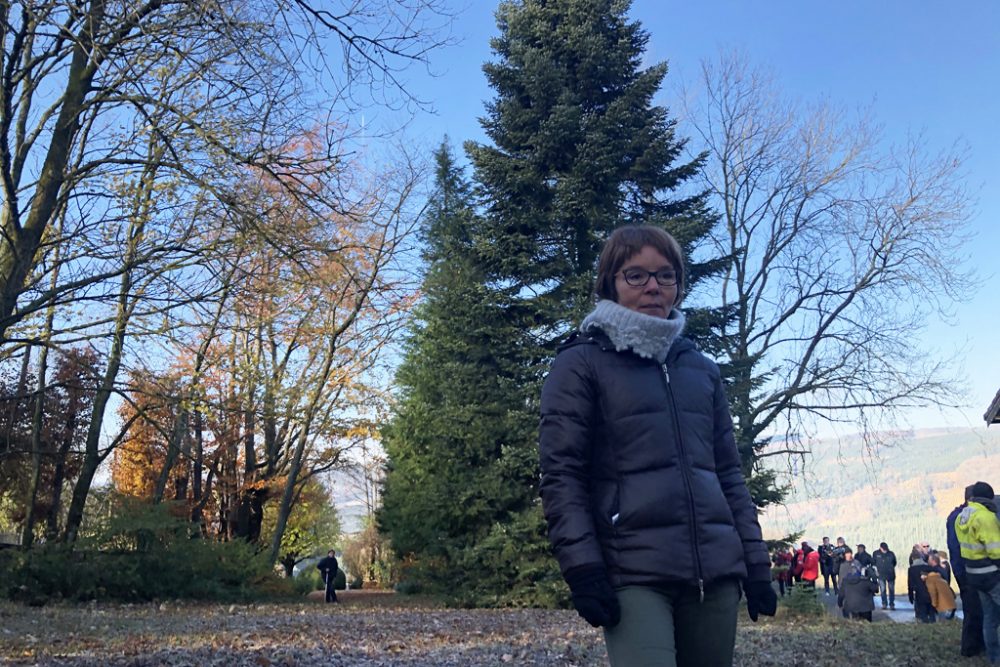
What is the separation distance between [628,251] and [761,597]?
1.20 metres

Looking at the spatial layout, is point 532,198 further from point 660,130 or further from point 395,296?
point 395,296

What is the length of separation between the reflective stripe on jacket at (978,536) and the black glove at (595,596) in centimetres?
679

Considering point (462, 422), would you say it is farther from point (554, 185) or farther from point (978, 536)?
point (978, 536)

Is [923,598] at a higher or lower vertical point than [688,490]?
lower

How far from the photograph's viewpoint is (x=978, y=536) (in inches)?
301

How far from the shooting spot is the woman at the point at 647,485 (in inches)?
91.4

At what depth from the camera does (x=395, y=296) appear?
2102 centimetres

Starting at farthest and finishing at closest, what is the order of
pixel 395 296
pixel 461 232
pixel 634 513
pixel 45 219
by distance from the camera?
pixel 395 296, pixel 461 232, pixel 45 219, pixel 634 513

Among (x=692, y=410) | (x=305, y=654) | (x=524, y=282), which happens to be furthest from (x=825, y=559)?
(x=692, y=410)

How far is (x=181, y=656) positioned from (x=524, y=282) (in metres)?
11.3

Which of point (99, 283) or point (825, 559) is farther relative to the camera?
point (825, 559)

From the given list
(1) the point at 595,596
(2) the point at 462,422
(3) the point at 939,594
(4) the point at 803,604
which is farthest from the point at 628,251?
(3) the point at 939,594

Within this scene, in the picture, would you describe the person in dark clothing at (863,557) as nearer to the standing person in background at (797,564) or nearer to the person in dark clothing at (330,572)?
the standing person in background at (797,564)

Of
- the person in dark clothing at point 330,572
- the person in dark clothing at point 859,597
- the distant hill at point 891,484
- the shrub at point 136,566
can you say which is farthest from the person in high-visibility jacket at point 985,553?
the person in dark clothing at point 330,572
